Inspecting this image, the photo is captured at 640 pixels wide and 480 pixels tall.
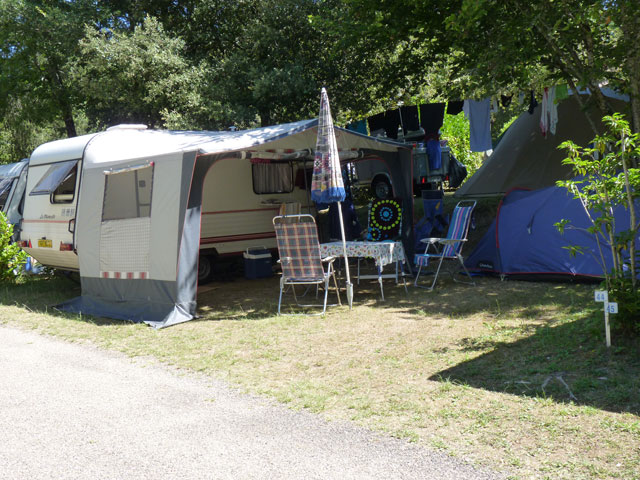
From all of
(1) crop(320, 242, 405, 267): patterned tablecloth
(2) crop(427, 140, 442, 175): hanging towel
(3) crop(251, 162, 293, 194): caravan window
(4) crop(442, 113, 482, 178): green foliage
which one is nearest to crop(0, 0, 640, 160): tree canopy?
(2) crop(427, 140, 442, 175): hanging towel

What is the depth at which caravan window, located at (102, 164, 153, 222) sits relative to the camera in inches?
292

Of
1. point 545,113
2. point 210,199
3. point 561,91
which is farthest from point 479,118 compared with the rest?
point 210,199

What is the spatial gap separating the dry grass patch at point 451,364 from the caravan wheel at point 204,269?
162 centimetres

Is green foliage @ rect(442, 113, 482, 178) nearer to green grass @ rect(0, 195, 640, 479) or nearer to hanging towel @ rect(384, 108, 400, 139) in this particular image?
hanging towel @ rect(384, 108, 400, 139)

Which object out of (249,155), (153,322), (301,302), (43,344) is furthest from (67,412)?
(249,155)

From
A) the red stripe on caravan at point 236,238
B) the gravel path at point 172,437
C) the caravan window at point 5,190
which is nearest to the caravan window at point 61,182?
the red stripe on caravan at point 236,238

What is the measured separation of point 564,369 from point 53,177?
23.1ft

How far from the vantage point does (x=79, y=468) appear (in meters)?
3.04

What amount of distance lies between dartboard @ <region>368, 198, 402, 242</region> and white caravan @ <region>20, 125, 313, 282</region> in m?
1.63

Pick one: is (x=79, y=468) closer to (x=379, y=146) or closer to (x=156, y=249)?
(x=156, y=249)

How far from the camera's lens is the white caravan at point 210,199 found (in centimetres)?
796

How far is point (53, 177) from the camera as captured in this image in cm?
820

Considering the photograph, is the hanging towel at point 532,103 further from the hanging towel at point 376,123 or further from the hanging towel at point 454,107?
the hanging towel at point 376,123

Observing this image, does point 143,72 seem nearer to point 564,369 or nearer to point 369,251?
point 369,251
